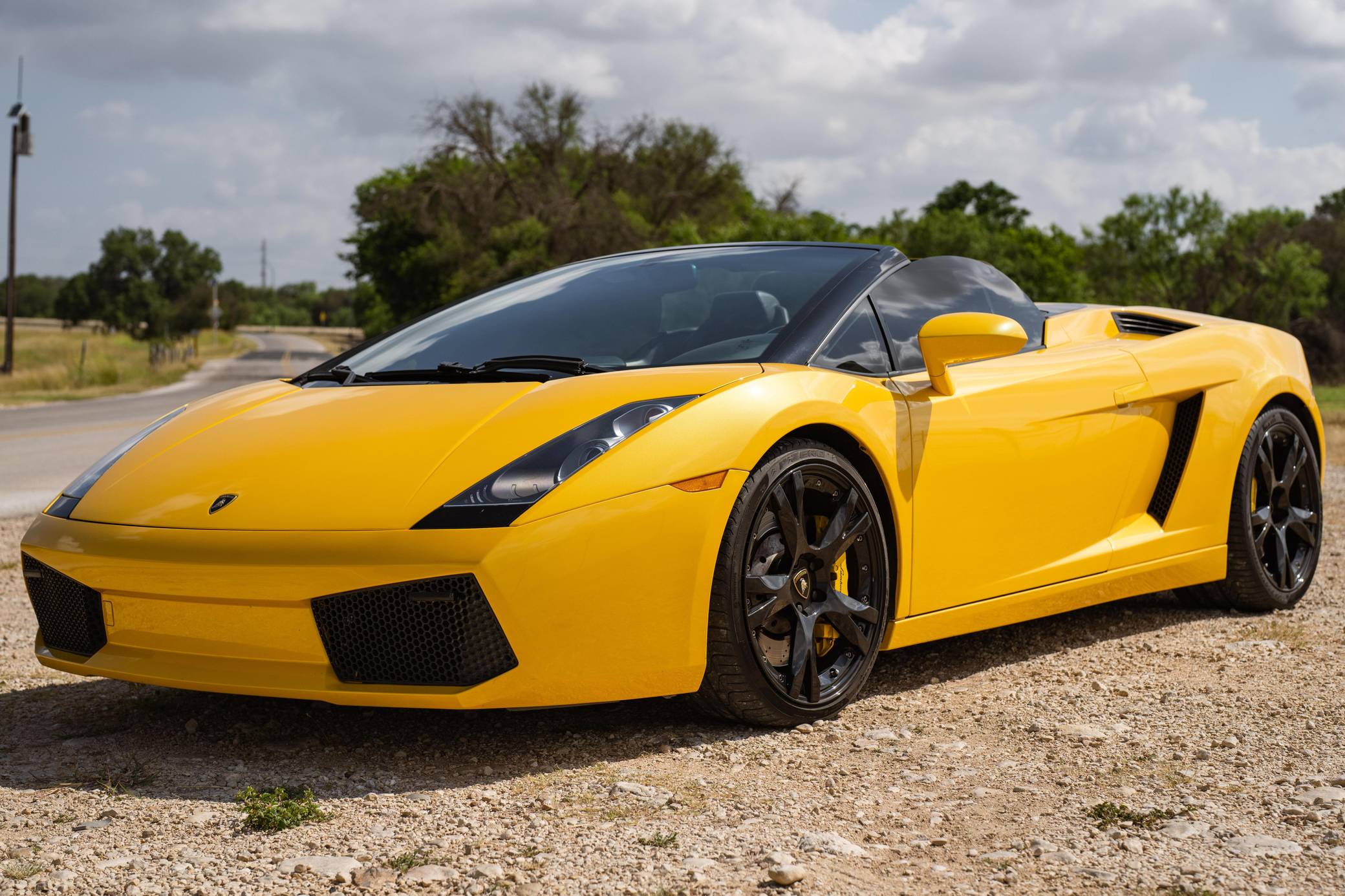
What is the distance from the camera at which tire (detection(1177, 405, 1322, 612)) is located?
478 cm

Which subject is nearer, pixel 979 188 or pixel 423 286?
pixel 423 286

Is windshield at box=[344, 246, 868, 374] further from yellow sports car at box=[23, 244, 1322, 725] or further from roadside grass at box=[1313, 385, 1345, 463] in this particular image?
roadside grass at box=[1313, 385, 1345, 463]

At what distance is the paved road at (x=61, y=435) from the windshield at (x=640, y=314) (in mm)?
5387

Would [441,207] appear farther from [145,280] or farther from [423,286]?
[145,280]

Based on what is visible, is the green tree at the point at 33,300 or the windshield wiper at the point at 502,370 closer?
the windshield wiper at the point at 502,370

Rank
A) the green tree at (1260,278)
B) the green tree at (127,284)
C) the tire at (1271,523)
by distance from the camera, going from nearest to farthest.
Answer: the tire at (1271,523), the green tree at (1260,278), the green tree at (127,284)

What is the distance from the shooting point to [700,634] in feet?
10.1

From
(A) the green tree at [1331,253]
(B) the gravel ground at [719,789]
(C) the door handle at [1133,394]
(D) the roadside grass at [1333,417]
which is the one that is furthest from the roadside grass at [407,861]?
(A) the green tree at [1331,253]

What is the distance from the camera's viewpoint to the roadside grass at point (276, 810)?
257 cm

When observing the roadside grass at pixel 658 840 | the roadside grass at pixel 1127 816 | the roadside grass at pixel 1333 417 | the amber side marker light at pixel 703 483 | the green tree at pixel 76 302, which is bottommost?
the roadside grass at pixel 658 840

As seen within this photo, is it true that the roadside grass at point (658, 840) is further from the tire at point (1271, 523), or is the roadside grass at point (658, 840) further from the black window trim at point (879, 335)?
the tire at point (1271, 523)

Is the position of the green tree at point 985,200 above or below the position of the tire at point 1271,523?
above

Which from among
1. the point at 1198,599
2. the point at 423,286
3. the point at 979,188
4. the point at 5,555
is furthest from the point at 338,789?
the point at 979,188

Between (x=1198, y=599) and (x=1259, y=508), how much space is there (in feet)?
1.37
